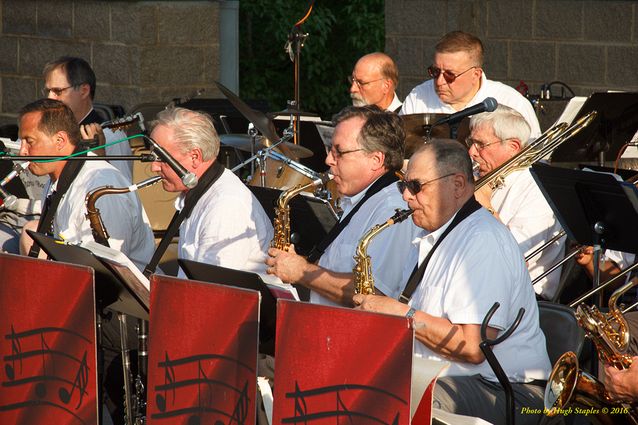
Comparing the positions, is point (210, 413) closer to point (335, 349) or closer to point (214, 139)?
point (335, 349)

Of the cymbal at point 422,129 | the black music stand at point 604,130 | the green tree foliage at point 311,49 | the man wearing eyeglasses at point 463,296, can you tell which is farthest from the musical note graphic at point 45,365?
the green tree foliage at point 311,49

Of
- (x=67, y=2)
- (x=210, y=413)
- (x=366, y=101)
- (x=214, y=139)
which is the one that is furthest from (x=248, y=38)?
(x=210, y=413)

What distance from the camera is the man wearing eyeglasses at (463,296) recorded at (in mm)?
4566

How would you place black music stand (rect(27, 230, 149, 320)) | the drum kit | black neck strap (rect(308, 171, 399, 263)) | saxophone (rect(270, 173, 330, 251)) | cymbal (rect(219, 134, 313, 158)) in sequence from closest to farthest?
black music stand (rect(27, 230, 149, 320)), black neck strap (rect(308, 171, 399, 263)), saxophone (rect(270, 173, 330, 251)), the drum kit, cymbal (rect(219, 134, 313, 158))

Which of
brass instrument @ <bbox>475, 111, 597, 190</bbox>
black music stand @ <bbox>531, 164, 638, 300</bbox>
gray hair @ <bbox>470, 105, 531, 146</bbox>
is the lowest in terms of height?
black music stand @ <bbox>531, 164, 638, 300</bbox>

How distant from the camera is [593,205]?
17.9ft

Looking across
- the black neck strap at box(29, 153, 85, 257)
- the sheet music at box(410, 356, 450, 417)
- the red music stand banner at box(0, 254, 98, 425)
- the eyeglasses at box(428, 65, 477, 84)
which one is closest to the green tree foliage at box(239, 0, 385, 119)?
the eyeglasses at box(428, 65, 477, 84)

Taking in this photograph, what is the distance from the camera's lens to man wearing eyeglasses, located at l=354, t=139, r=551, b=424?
15.0 ft

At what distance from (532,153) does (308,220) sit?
1259 mm

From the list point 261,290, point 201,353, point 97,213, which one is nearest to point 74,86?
point 97,213

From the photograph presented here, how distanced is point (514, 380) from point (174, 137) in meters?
2.36

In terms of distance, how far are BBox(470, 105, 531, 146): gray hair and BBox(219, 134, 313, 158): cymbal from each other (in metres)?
1.60

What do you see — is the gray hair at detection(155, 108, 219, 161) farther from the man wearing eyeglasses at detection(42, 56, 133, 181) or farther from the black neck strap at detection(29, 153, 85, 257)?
the man wearing eyeglasses at detection(42, 56, 133, 181)

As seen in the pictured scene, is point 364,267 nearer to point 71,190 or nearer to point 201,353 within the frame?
point 201,353
